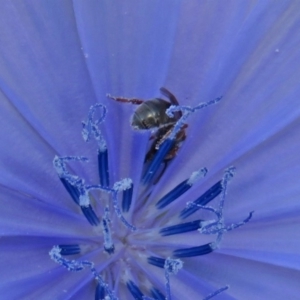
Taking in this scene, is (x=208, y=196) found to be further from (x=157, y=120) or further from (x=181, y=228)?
(x=157, y=120)

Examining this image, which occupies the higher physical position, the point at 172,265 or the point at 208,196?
the point at 208,196

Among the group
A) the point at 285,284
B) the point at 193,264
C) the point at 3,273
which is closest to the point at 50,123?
the point at 3,273

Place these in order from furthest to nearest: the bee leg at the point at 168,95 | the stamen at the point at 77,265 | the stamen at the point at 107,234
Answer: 1. the bee leg at the point at 168,95
2. the stamen at the point at 107,234
3. the stamen at the point at 77,265

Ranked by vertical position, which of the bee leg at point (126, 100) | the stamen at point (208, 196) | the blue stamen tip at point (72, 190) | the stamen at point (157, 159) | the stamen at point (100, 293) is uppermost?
the bee leg at point (126, 100)

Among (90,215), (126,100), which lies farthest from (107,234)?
(126,100)

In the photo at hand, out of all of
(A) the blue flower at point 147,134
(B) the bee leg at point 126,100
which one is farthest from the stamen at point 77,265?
(B) the bee leg at point 126,100

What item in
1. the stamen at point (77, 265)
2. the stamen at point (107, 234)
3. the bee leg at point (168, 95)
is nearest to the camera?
the stamen at point (77, 265)

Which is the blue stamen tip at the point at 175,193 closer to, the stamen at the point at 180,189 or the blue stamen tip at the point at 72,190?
the stamen at the point at 180,189
